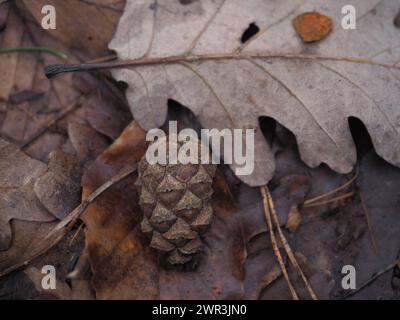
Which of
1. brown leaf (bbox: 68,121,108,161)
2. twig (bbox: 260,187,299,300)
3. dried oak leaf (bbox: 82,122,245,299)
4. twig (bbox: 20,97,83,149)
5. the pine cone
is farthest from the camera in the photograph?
twig (bbox: 20,97,83,149)

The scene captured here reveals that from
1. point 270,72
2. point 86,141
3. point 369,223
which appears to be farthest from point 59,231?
point 369,223

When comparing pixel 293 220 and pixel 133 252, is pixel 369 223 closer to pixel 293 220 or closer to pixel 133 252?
pixel 293 220

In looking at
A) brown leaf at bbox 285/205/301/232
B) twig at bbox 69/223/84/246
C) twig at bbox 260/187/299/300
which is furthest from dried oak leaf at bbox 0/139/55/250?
brown leaf at bbox 285/205/301/232

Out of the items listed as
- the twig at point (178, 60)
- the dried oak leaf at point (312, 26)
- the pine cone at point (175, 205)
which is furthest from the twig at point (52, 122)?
the dried oak leaf at point (312, 26)

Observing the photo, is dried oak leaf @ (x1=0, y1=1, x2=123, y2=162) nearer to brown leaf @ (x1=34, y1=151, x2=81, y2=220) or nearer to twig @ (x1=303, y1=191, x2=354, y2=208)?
brown leaf @ (x1=34, y1=151, x2=81, y2=220)
